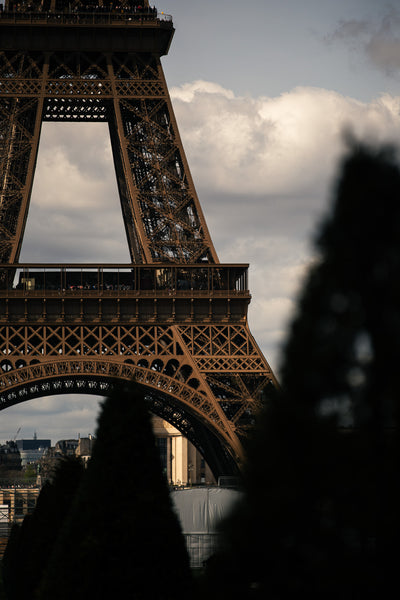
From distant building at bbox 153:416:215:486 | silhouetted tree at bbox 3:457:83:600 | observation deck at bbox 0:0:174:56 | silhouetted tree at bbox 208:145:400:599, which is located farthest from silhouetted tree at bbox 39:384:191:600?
distant building at bbox 153:416:215:486

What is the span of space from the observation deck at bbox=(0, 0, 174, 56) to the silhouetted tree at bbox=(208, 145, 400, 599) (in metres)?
56.1

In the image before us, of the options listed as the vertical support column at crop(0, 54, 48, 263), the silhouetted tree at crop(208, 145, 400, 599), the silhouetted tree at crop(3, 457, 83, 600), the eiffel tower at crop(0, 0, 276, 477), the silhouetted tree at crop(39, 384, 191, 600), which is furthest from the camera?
the vertical support column at crop(0, 54, 48, 263)

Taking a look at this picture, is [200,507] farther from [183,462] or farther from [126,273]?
[183,462]

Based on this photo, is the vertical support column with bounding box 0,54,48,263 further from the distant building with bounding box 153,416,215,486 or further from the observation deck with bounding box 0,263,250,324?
the distant building with bounding box 153,416,215,486

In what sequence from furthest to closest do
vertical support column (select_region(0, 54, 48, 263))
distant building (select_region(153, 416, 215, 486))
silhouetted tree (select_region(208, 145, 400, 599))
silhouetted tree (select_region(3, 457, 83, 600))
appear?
1. distant building (select_region(153, 416, 215, 486))
2. vertical support column (select_region(0, 54, 48, 263))
3. silhouetted tree (select_region(3, 457, 83, 600))
4. silhouetted tree (select_region(208, 145, 400, 599))

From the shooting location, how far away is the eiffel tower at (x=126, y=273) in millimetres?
58281

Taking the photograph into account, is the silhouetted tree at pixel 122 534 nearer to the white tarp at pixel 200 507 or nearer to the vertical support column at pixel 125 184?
the white tarp at pixel 200 507

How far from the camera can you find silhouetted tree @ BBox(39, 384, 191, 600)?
18516 mm

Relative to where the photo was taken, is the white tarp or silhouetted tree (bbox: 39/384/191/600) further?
the white tarp

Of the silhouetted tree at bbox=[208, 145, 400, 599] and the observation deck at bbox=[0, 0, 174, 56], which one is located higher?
the observation deck at bbox=[0, 0, 174, 56]

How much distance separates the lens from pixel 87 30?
2596 inches

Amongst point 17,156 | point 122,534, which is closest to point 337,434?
point 122,534

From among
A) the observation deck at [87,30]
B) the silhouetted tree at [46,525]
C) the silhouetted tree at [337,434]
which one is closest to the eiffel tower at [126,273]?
the observation deck at [87,30]

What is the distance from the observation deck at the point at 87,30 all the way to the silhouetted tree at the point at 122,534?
161 feet
